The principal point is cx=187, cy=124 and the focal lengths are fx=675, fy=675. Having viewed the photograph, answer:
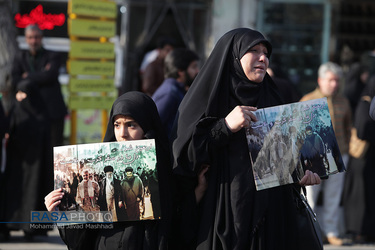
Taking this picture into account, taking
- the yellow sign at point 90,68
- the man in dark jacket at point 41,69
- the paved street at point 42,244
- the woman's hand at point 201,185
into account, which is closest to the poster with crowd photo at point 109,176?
the woman's hand at point 201,185

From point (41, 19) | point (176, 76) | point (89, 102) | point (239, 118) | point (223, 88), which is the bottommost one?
point (239, 118)

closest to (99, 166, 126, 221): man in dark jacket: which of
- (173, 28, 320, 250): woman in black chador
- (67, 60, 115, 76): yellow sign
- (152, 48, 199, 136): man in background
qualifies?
(173, 28, 320, 250): woman in black chador

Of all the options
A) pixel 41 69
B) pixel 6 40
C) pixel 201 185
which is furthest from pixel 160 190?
pixel 6 40

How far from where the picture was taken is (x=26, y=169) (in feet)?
24.3

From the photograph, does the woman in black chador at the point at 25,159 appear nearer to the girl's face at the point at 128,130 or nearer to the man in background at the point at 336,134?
the man in background at the point at 336,134

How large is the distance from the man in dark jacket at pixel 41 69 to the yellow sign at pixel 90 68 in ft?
0.63

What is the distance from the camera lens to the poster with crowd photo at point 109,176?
3.46 m

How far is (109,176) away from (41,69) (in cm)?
514

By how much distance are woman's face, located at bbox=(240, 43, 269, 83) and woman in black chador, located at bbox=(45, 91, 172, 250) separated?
0.57m

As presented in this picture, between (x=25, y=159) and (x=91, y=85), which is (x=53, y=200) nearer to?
(x=25, y=159)

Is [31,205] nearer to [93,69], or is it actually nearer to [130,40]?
[93,69]

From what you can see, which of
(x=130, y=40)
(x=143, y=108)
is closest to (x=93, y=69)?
(x=130, y=40)

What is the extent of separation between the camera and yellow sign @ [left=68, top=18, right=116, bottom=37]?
27.8ft

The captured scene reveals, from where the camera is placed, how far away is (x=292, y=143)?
353cm
